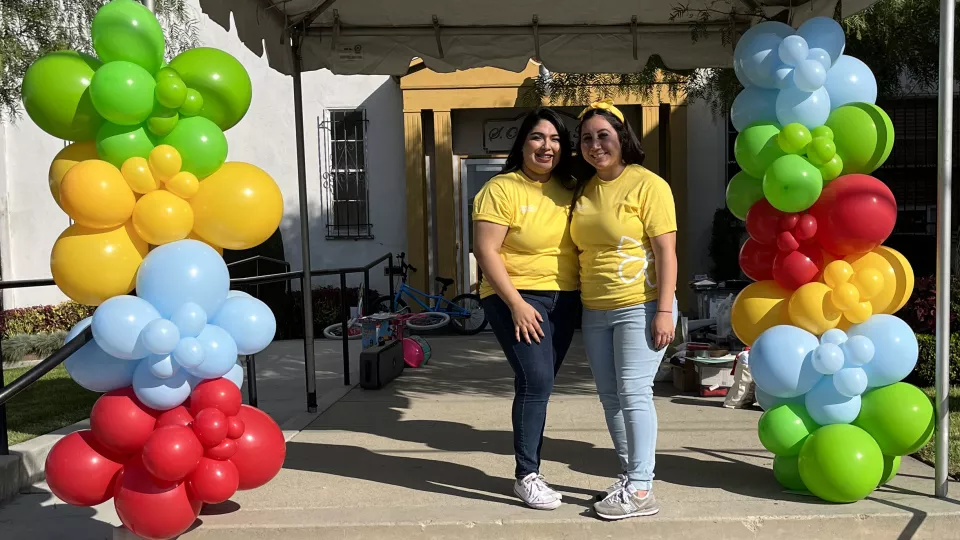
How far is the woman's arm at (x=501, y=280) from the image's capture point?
3.39 m

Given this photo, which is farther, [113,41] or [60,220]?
[60,220]

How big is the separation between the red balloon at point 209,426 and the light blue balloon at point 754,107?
2.48 meters

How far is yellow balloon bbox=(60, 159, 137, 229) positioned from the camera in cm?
296

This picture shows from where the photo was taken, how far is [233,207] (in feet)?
10.5

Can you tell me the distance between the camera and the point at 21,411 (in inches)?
275

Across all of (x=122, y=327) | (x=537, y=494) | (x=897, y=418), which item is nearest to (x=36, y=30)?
(x=122, y=327)

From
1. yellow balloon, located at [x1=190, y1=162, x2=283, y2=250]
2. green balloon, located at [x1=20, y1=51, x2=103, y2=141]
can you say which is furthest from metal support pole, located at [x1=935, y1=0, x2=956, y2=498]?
green balloon, located at [x1=20, y1=51, x2=103, y2=141]

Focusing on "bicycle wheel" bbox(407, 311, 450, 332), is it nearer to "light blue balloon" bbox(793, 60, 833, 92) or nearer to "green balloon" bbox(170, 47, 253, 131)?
"green balloon" bbox(170, 47, 253, 131)

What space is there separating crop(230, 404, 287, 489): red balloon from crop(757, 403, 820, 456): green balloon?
2086 mm

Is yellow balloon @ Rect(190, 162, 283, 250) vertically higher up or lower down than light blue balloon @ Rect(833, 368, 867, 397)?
higher up

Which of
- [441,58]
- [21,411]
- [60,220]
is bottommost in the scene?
[21,411]

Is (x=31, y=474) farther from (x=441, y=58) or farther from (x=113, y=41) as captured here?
(x=441, y=58)

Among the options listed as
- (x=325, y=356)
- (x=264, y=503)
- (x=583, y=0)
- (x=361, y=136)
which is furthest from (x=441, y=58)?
(x=361, y=136)

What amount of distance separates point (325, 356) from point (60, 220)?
5649 millimetres
